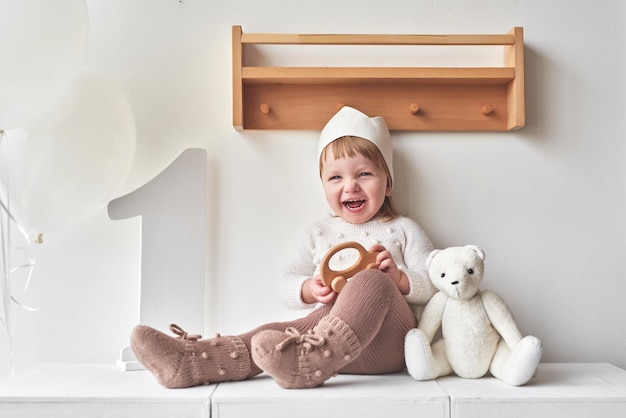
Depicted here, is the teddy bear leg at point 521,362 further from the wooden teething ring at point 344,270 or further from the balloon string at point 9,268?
the balloon string at point 9,268

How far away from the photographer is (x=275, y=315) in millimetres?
1655

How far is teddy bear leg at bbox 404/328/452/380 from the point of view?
4.46 feet

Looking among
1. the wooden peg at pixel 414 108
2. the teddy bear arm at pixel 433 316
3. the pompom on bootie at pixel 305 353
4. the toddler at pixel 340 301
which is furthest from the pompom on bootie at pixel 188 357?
the wooden peg at pixel 414 108

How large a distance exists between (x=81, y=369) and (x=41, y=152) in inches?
18.4

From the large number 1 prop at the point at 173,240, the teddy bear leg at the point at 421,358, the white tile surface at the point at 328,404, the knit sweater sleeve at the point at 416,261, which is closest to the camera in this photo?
the white tile surface at the point at 328,404

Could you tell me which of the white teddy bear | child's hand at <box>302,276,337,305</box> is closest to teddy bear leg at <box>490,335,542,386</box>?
the white teddy bear

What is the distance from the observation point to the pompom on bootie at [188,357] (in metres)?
1.31

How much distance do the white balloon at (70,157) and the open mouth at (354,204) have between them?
0.46m

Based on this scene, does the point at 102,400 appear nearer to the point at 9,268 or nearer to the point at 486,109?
the point at 9,268

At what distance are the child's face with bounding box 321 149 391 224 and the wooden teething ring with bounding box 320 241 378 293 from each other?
0.51 ft

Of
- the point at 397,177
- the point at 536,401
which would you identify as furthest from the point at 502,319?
the point at 397,177

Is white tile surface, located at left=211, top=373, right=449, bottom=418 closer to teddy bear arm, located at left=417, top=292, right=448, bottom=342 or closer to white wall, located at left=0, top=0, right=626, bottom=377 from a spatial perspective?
teddy bear arm, located at left=417, top=292, right=448, bottom=342

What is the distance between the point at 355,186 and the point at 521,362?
492mm

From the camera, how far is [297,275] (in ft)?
5.15
